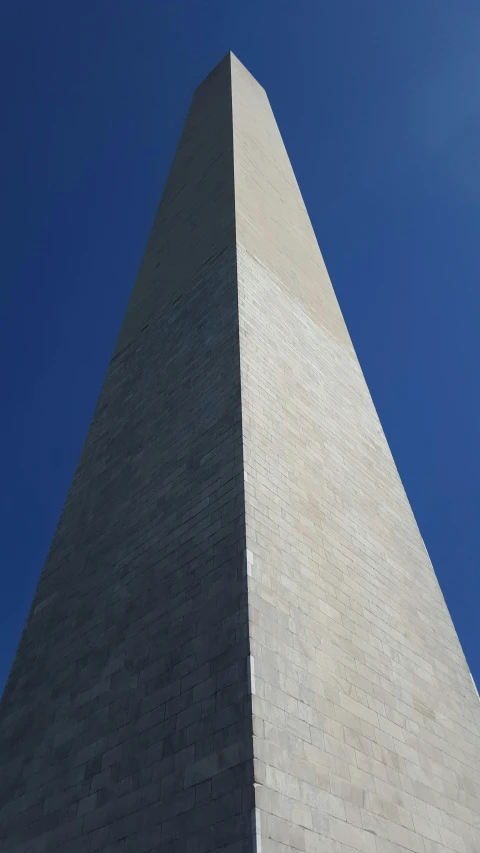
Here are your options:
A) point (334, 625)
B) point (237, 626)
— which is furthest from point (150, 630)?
point (334, 625)

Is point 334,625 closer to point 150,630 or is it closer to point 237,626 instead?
point 237,626

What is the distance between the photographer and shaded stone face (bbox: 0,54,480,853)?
5.65 m

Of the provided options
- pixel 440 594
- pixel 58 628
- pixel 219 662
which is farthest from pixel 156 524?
pixel 440 594

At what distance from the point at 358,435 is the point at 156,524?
427 cm

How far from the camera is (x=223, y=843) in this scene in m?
4.96

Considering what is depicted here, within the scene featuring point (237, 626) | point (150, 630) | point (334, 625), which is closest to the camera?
point (237, 626)

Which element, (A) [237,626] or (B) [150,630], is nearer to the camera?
(A) [237,626]

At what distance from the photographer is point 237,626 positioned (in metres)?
6.14

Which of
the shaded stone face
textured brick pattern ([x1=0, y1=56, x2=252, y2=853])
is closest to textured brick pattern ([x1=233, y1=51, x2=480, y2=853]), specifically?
the shaded stone face

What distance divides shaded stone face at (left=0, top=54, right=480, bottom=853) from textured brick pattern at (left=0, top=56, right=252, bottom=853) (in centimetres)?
3

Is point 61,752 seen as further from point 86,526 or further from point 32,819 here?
point 86,526

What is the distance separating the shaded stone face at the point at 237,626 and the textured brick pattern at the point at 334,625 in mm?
29

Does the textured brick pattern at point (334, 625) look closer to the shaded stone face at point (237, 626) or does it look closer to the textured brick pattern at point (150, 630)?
the shaded stone face at point (237, 626)

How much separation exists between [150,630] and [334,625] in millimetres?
1942
